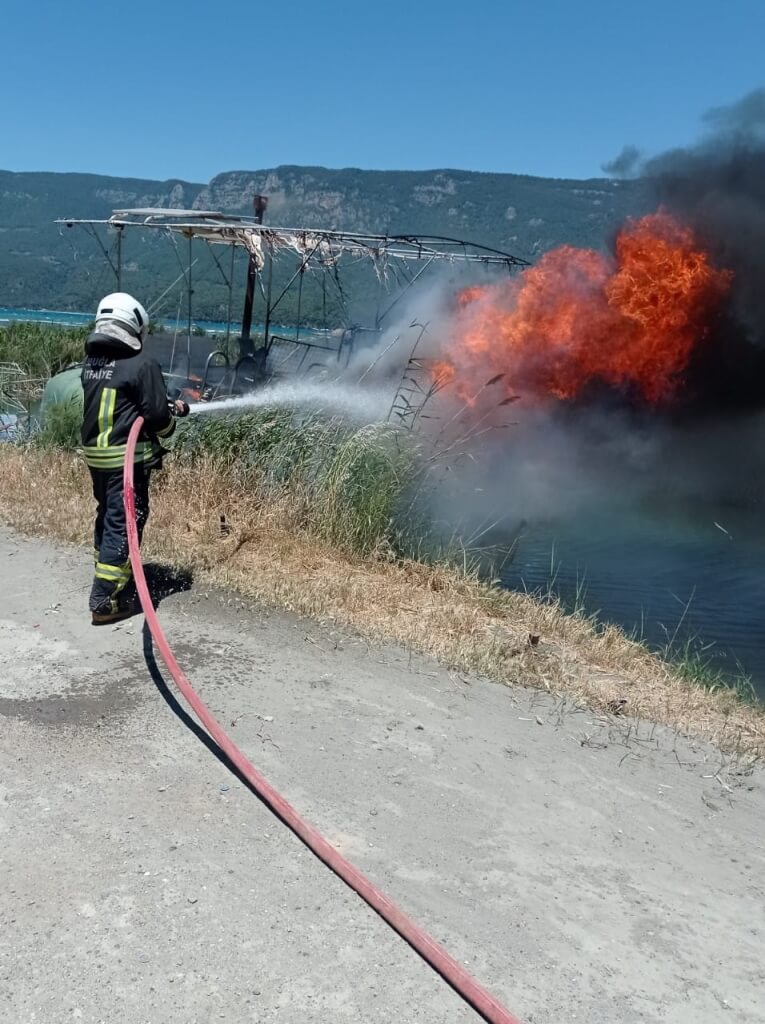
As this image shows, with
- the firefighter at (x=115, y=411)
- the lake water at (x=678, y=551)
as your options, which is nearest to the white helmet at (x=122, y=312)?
the firefighter at (x=115, y=411)

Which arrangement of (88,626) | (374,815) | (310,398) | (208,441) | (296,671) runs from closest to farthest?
1. (374,815)
2. (296,671)
3. (88,626)
4. (208,441)
5. (310,398)

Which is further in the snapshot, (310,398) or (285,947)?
(310,398)

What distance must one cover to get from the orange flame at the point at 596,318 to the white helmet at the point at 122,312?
22.0 feet

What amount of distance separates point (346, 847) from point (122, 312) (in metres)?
3.49

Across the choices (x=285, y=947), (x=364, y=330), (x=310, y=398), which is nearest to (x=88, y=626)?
(x=285, y=947)

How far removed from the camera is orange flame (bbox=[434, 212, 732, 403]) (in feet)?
42.1

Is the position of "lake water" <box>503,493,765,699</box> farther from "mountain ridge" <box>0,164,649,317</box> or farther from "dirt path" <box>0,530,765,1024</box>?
"mountain ridge" <box>0,164,649,317</box>

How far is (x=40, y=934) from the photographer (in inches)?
113

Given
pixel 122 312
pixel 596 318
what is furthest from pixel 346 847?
pixel 596 318

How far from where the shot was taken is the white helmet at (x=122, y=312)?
17.8 feet

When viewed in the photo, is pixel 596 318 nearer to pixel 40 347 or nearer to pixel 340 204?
pixel 40 347

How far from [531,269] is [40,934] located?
511 inches

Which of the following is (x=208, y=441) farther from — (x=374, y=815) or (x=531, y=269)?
(x=531, y=269)

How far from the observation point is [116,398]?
5445 millimetres
